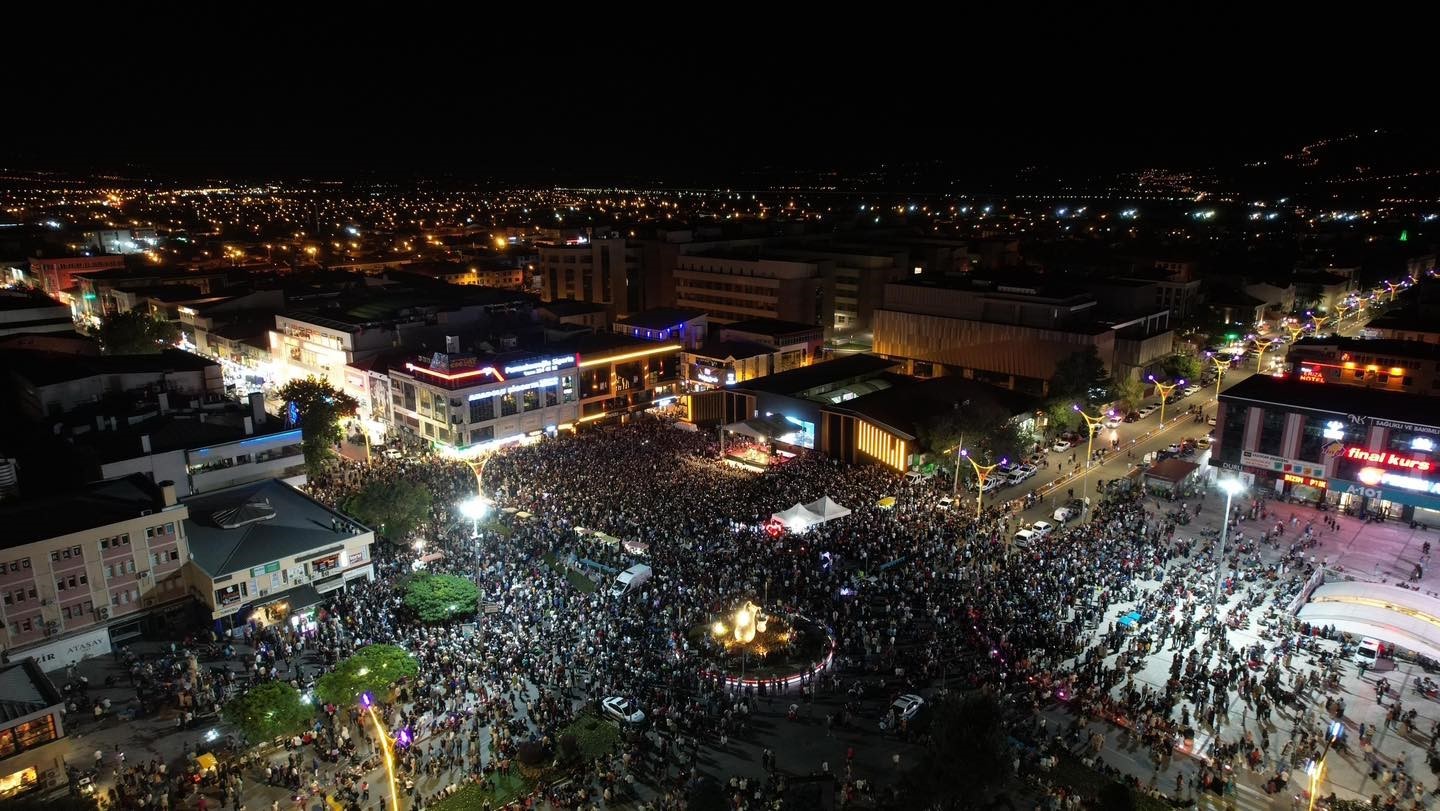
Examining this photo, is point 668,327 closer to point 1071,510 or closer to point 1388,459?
point 1071,510

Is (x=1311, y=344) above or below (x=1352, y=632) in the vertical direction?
above

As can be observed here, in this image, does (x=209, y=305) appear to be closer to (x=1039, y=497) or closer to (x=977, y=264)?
(x=1039, y=497)

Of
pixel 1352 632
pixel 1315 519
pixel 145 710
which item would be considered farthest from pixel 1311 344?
pixel 145 710

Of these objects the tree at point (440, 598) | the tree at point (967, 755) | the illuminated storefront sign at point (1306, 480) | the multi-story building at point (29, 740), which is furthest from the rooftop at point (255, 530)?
the illuminated storefront sign at point (1306, 480)

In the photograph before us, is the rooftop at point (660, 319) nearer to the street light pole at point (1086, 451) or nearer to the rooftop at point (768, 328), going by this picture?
the rooftop at point (768, 328)

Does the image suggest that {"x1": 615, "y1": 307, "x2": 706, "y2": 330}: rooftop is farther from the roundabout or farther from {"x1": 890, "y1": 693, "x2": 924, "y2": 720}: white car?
{"x1": 890, "y1": 693, "x2": 924, "y2": 720}: white car

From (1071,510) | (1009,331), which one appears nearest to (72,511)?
(1071,510)
